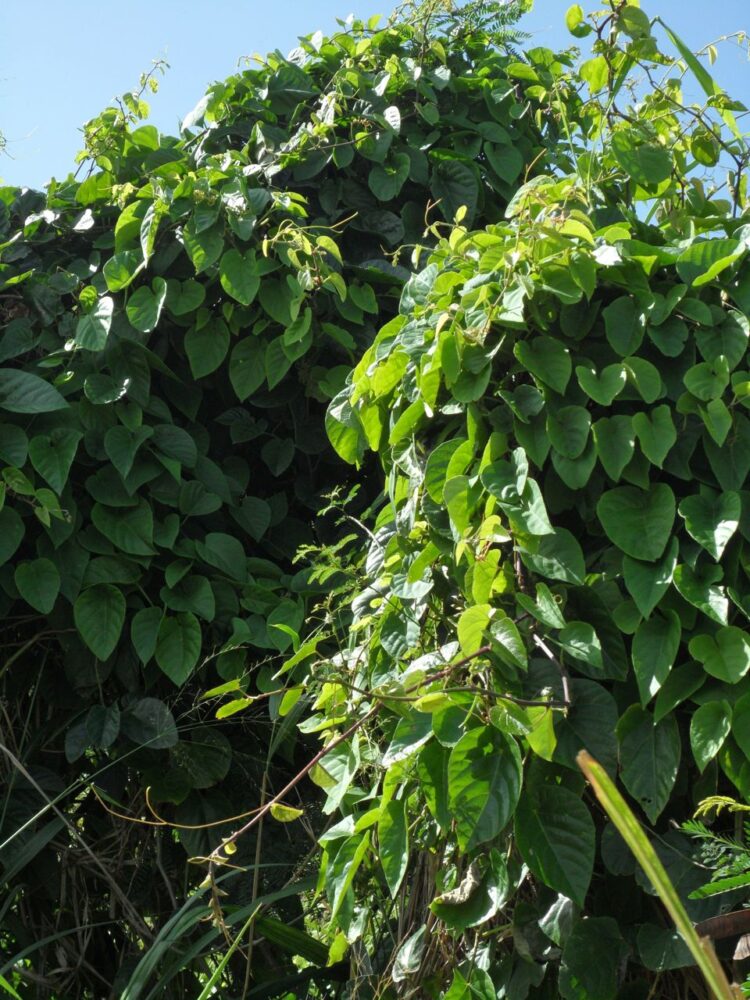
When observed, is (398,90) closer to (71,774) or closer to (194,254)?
(194,254)

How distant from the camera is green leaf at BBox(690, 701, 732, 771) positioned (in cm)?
140

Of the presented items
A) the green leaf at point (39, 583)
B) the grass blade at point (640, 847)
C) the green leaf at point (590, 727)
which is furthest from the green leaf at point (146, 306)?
the grass blade at point (640, 847)

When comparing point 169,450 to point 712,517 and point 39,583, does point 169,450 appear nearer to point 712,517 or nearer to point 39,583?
point 39,583

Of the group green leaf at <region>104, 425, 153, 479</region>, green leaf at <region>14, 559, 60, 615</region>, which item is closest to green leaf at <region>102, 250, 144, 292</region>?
green leaf at <region>104, 425, 153, 479</region>

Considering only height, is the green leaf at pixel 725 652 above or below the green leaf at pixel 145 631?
below

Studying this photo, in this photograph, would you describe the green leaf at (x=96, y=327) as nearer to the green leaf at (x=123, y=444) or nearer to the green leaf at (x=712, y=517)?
the green leaf at (x=123, y=444)

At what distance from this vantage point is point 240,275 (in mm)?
2258

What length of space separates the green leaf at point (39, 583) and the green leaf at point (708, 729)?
3.91ft

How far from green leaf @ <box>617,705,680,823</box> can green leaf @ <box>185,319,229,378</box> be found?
1242mm

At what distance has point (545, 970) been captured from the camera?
150cm

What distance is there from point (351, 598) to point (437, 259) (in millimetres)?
625

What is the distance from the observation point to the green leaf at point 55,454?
2.11 metres

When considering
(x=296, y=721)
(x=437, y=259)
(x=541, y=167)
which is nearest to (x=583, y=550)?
(x=437, y=259)

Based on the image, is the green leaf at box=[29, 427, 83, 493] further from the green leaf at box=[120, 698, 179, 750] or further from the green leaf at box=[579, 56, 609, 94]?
the green leaf at box=[579, 56, 609, 94]
